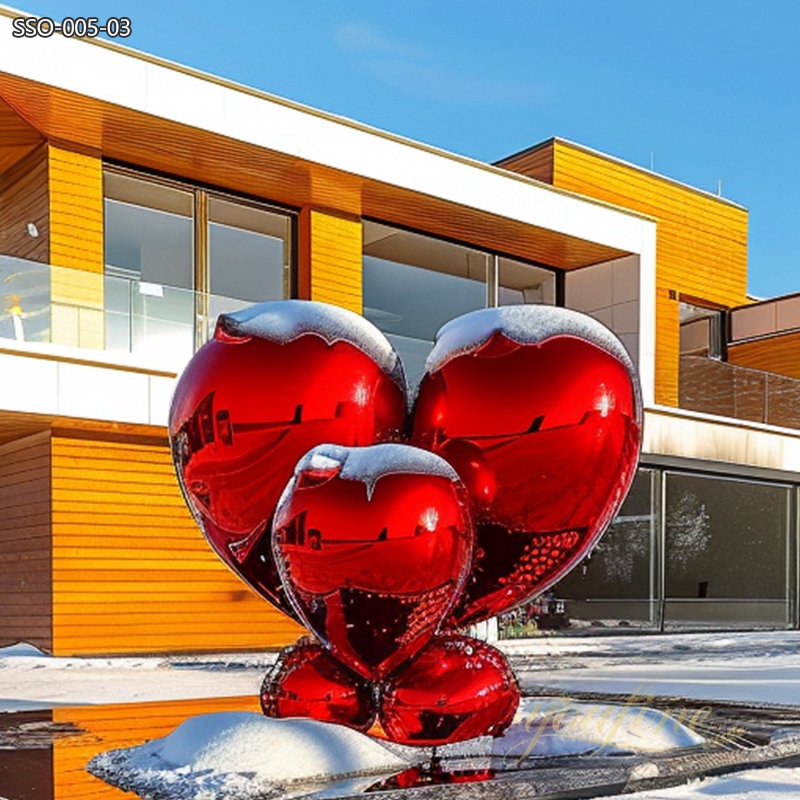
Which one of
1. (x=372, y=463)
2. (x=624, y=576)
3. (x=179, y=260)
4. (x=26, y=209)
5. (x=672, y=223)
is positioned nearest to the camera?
(x=372, y=463)

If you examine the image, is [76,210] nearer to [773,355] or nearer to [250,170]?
[250,170]

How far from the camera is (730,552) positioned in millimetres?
22438

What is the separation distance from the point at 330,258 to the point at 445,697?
1234 cm

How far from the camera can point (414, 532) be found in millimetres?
4121

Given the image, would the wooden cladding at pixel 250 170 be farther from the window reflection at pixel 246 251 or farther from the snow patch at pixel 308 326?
the snow patch at pixel 308 326

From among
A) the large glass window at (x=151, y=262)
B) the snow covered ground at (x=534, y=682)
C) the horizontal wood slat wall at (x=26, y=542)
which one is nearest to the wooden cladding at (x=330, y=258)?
the large glass window at (x=151, y=262)

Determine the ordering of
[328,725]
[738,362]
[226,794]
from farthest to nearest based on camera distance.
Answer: [738,362] < [328,725] < [226,794]

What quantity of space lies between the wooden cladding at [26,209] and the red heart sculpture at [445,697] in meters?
10.6

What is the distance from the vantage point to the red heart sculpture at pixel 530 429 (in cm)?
457

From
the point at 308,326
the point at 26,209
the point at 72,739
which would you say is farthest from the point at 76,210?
the point at 308,326

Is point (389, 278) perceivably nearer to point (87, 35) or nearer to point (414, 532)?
point (87, 35)

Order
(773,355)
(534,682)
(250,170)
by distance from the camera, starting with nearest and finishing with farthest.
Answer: (534,682) → (250,170) → (773,355)

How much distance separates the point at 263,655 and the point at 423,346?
163 inches

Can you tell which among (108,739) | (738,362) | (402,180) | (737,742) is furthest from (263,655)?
(738,362)
